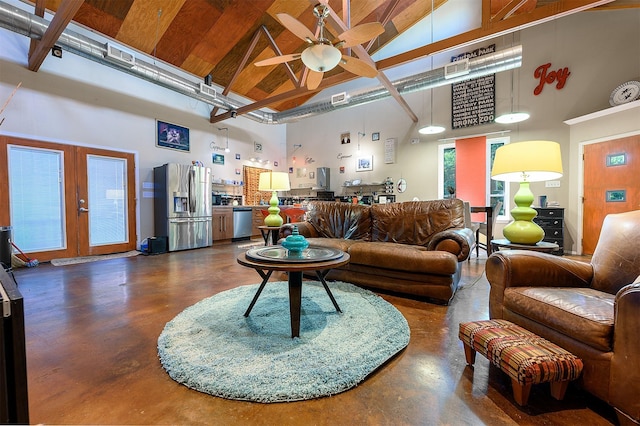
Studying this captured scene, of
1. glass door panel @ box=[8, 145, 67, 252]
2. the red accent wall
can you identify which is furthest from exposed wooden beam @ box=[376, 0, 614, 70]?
glass door panel @ box=[8, 145, 67, 252]

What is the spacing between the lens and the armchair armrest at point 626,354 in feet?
3.43

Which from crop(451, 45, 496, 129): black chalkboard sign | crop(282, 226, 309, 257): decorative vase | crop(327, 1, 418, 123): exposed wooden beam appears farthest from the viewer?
crop(451, 45, 496, 129): black chalkboard sign

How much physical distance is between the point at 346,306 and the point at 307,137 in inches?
282

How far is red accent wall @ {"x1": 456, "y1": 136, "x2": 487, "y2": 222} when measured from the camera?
619cm

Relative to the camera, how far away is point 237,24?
196 inches

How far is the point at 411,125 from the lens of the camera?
698 cm

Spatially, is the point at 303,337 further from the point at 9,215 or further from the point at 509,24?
the point at 9,215

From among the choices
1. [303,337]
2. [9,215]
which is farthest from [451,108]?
[9,215]

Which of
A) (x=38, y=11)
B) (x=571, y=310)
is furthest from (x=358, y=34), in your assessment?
(x=38, y=11)

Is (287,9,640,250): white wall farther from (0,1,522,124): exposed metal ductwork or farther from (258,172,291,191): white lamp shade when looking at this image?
(258,172,291,191): white lamp shade

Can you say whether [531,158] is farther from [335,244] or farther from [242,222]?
[242,222]

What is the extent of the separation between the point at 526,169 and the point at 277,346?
2378 mm

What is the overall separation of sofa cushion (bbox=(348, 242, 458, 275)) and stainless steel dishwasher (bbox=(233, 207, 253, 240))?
4508 millimetres

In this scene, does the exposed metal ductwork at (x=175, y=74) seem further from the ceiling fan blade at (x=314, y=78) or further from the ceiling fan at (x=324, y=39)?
the ceiling fan at (x=324, y=39)
